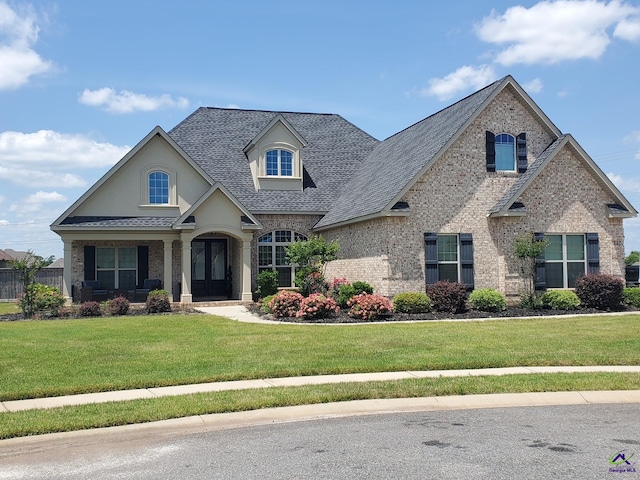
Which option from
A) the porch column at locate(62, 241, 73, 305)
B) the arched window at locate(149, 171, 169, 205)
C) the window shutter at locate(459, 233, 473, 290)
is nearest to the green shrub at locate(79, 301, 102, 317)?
the porch column at locate(62, 241, 73, 305)

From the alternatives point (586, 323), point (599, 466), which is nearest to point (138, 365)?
point (599, 466)

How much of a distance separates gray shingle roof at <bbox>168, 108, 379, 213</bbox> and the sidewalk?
60.1 feet

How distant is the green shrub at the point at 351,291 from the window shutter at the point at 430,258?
2104mm

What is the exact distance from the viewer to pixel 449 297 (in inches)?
855

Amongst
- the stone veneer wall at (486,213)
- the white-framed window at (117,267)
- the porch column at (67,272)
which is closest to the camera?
the stone veneer wall at (486,213)

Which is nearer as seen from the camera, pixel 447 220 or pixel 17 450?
pixel 17 450

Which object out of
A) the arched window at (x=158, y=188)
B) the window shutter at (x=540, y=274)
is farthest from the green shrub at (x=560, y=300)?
the arched window at (x=158, y=188)

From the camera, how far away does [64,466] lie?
6.55 metres

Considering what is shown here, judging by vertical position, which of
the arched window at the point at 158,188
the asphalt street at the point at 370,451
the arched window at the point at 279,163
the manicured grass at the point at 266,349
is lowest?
the asphalt street at the point at 370,451

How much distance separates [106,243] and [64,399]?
63.0 ft

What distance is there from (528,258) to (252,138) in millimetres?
15086

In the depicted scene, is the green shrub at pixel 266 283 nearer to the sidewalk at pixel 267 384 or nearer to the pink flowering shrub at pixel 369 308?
the pink flowering shrub at pixel 369 308

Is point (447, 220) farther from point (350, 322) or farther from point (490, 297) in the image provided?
point (350, 322)

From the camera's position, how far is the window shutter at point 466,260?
77.3 ft
